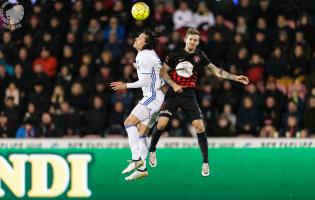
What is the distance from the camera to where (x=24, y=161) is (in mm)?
19641

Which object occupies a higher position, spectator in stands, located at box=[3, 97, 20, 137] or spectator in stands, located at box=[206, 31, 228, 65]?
spectator in stands, located at box=[206, 31, 228, 65]

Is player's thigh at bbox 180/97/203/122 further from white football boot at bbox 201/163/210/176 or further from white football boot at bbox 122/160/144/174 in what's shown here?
white football boot at bbox 122/160/144/174

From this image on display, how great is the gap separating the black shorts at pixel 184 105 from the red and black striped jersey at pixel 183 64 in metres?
0.18

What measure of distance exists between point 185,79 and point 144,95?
70 centimetres

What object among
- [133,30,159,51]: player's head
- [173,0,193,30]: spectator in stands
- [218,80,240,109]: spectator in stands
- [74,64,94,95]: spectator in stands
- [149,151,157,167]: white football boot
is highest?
[173,0,193,30]: spectator in stands

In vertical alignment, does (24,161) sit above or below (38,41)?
below

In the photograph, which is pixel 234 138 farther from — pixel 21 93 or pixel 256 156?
pixel 21 93

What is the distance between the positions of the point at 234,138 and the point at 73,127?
3383mm

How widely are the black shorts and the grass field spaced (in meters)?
2.02

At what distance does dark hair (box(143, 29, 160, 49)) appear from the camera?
17.4 metres

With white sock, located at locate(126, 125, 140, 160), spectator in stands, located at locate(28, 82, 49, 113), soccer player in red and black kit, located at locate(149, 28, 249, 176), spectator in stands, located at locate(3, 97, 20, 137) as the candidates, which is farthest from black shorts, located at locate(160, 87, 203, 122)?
spectator in stands, located at locate(3, 97, 20, 137)

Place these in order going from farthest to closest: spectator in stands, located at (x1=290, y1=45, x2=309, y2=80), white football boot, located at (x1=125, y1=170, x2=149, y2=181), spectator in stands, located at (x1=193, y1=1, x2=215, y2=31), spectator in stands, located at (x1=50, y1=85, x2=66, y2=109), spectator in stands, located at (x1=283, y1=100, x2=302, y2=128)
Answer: spectator in stands, located at (x1=193, y1=1, x2=215, y2=31)
spectator in stands, located at (x1=290, y1=45, x2=309, y2=80)
spectator in stands, located at (x1=50, y1=85, x2=66, y2=109)
spectator in stands, located at (x1=283, y1=100, x2=302, y2=128)
white football boot, located at (x1=125, y1=170, x2=149, y2=181)

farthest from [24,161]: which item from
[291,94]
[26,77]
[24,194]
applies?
[291,94]

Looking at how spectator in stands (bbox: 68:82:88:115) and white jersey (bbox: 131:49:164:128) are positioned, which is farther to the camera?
spectator in stands (bbox: 68:82:88:115)
